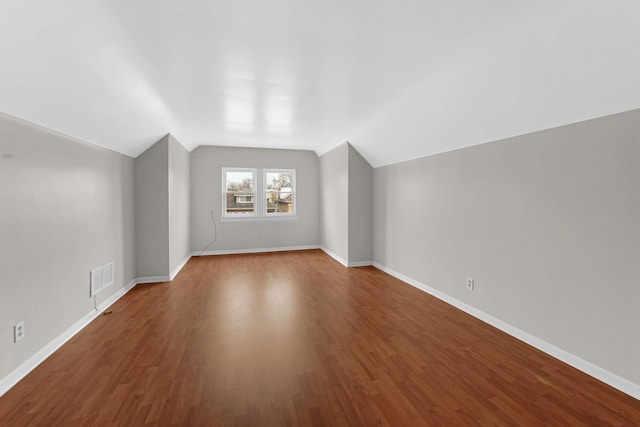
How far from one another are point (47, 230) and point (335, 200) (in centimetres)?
448

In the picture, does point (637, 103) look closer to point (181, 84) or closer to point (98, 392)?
point (181, 84)

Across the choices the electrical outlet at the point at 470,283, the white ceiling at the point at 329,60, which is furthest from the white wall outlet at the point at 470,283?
the white ceiling at the point at 329,60

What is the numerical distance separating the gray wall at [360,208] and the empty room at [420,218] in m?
1.38

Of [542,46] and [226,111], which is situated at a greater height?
[226,111]

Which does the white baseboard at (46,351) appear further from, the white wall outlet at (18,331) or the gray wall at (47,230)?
the white wall outlet at (18,331)

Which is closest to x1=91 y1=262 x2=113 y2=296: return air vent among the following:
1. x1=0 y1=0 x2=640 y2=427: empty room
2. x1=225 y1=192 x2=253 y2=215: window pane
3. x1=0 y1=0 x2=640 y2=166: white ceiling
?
x1=0 y1=0 x2=640 y2=427: empty room

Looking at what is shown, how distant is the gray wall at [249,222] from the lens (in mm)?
6250

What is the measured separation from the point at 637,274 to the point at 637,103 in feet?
3.69

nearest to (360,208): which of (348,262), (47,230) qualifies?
(348,262)

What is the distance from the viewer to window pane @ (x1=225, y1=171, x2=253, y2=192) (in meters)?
6.54

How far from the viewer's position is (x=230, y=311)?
10.5 feet

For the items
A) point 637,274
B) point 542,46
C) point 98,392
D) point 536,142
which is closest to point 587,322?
point 637,274

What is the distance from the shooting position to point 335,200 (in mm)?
5895

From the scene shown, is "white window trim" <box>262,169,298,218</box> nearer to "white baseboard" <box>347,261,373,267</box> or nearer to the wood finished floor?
"white baseboard" <box>347,261,373,267</box>
